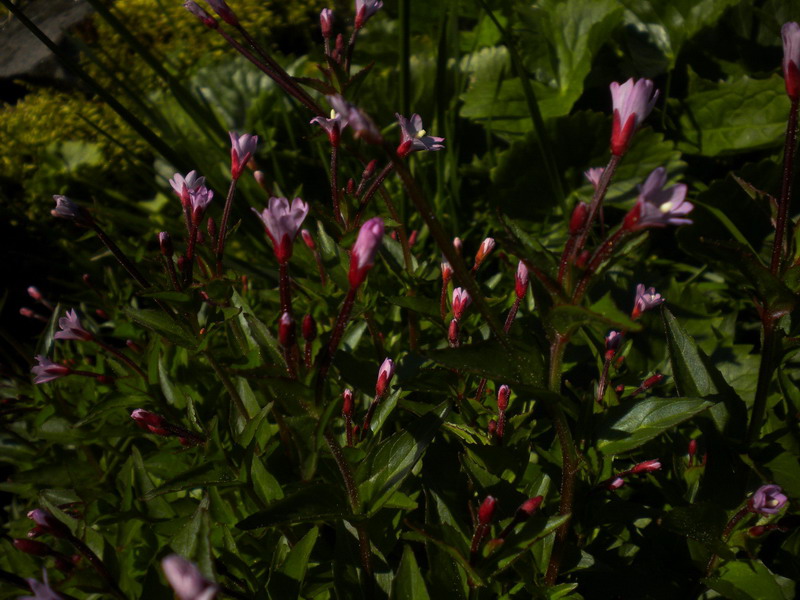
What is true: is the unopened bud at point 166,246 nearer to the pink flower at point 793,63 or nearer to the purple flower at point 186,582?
the purple flower at point 186,582

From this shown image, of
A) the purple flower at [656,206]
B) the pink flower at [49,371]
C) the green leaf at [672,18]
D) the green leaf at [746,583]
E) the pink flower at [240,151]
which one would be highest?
the pink flower at [240,151]

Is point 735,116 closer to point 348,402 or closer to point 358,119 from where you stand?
point 348,402

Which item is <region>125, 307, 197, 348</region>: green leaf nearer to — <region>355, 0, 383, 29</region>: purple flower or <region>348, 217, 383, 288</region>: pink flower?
<region>348, 217, 383, 288</region>: pink flower

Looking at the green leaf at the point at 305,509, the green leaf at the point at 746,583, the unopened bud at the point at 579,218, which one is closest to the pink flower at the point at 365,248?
the unopened bud at the point at 579,218

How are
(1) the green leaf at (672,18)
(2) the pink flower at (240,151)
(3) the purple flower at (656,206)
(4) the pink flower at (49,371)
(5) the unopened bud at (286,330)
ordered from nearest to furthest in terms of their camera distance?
(3) the purple flower at (656,206)
(5) the unopened bud at (286,330)
(2) the pink flower at (240,151)
(4) the pink flower at (49,371)
(1) the green leaf at (672,18)

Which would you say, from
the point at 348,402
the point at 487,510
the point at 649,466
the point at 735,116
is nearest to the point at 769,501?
the point at 649,466

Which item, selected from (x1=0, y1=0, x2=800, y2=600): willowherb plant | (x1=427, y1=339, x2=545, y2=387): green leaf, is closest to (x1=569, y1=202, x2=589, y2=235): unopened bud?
(x1=0, y1=0, x2=800, y2=600): willowherb plant
